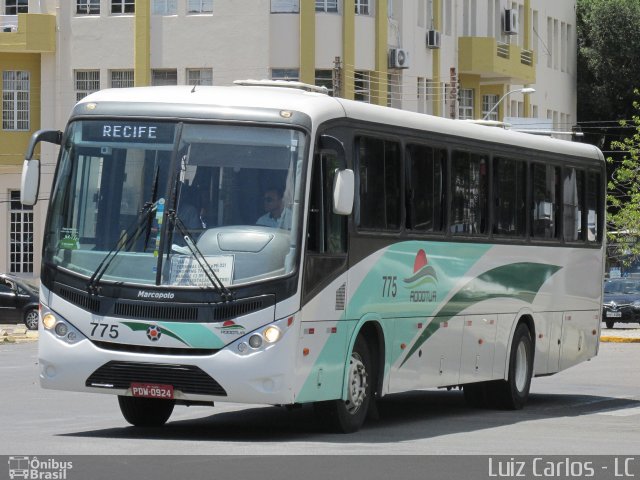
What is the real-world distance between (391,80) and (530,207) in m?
35.5

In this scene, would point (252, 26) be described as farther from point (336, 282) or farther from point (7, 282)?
point (336, 282)

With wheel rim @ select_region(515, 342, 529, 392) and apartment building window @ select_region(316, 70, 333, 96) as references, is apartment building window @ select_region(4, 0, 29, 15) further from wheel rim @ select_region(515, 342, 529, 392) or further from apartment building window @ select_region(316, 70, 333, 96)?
wheel rim @ select_region(515, 342, 529, 392)

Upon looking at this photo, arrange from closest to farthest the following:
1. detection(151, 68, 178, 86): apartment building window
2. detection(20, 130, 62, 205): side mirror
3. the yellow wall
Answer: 1. detection(20, 130, 62, 205): side mirror
2. detection(151, 68, 178, 86): apartment building window
3. the yellow wall

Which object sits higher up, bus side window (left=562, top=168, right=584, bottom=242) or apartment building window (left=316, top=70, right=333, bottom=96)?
apartment building window (left=316, top=70, right=333, bottom=96)

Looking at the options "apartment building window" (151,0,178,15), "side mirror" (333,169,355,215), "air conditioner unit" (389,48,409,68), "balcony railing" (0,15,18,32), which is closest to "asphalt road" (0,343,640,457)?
"side mirror" (333,169,355,215)

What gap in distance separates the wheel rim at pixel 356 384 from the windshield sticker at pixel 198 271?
193 cm

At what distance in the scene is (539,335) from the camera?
21734 mm

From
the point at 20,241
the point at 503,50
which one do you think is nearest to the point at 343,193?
the point at 20,241

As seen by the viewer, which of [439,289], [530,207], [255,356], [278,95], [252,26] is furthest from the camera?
[252,26]

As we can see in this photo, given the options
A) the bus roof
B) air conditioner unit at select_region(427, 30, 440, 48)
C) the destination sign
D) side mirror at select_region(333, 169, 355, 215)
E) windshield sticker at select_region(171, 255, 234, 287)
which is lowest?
windshield sticker at select_region(171, 255, 234, 287)

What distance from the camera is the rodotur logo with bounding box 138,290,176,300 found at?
1484 cm

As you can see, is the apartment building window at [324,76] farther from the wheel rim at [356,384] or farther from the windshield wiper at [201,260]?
the windshield wiper at [201,260]

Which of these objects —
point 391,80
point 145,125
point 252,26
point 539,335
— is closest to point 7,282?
point 252,26

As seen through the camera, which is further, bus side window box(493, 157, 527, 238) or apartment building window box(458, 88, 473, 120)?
apartment building window box(458, 88, 473, 120)
